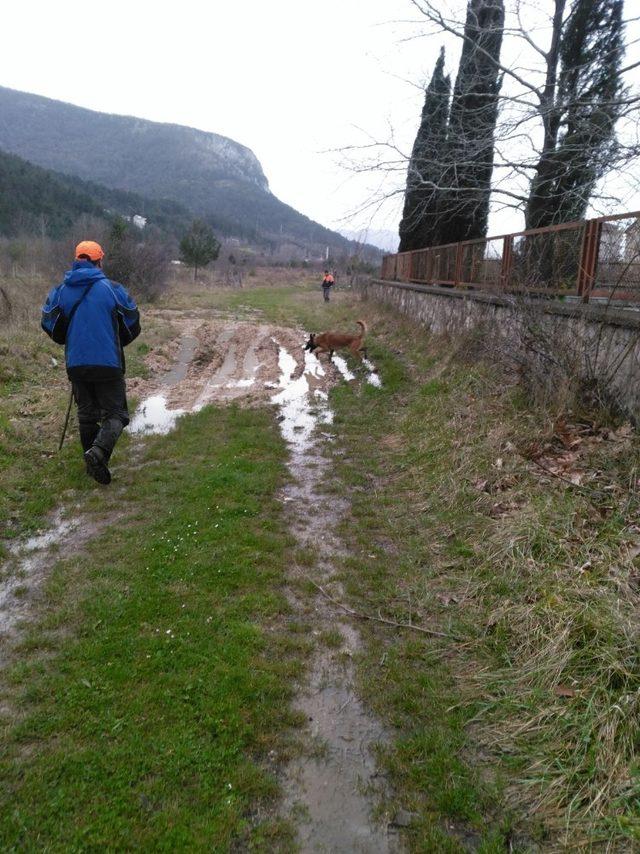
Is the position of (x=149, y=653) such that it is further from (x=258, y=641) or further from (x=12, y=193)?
(x=12, y=193)

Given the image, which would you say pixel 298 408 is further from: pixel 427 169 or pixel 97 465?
pixel 427 169

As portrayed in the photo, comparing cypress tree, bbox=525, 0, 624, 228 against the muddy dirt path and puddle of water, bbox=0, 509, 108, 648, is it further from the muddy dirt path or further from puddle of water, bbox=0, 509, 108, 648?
puddle of water, bbox=0, 509, 108, 648

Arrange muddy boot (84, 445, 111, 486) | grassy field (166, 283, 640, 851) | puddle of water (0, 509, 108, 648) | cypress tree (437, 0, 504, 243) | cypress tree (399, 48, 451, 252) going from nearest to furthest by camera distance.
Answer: grassy field (166, 283, 640, 851) → puddle of water (0, 509, 108, 648) → muddy boot (84, 445, 111, 486) → cypress tree (437, 0, 504, 243) → cypress tree (399, 48, 451, 252)

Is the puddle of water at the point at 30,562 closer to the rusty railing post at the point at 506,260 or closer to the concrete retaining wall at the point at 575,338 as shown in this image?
the concrete retaining wall at the point at 575,338

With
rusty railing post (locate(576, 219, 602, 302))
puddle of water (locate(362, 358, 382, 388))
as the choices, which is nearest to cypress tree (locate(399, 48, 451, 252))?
puddle of water (locate(362, 358, 382, 388))

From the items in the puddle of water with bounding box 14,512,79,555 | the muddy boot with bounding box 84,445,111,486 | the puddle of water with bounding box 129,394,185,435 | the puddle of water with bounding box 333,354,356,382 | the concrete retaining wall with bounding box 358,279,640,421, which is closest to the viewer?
the puddle of water with bounding box 14,512,79,555

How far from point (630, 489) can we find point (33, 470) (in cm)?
564

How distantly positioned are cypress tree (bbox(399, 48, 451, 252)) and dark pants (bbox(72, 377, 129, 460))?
818 centimetres

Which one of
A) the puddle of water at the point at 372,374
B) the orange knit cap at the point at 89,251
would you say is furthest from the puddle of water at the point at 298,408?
the orange knit cap at the point at 89,251

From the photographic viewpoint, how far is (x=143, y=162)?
169500 mm

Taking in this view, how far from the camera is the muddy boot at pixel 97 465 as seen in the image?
5.31 meters

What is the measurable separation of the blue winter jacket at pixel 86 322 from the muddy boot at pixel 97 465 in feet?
2.39

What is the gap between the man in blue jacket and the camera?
521cm

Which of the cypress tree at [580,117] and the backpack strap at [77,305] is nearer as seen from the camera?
the backpack strap at [77,305]
